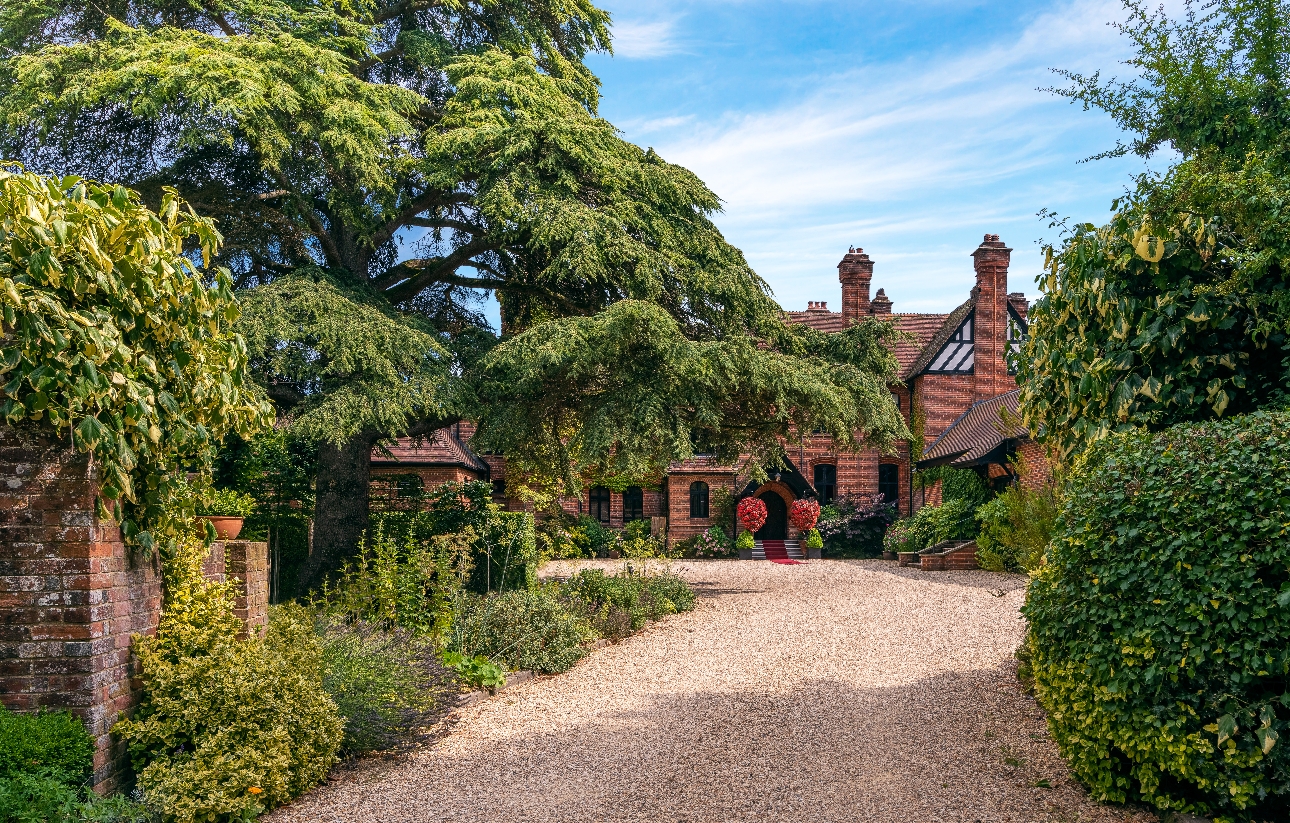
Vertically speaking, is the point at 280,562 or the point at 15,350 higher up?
the point at 15,350

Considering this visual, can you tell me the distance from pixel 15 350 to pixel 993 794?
225 inches

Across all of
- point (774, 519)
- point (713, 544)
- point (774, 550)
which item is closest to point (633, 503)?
point (713, 544)

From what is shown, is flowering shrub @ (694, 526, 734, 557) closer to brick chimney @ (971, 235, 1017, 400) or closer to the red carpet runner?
the red carpet runner

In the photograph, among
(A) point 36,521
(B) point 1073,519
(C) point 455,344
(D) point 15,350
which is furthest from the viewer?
(C) point 455,344

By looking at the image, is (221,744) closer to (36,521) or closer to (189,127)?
(36,521)

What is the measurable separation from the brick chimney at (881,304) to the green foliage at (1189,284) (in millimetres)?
23477

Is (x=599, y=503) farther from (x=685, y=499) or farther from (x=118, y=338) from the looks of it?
(x=118, y=338)

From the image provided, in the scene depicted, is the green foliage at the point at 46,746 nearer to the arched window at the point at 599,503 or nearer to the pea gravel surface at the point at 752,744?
the pea gravel surface at the point at 752,744

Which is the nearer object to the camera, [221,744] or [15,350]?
[15,350]

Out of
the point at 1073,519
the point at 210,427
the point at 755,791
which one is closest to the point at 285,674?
the point at 210,427

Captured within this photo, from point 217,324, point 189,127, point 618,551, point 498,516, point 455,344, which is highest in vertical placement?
point 189,127

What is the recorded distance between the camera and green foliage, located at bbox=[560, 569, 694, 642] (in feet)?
37.7

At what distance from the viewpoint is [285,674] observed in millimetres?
5789

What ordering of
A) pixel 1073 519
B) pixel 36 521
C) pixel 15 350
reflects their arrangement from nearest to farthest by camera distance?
pixel 15 350, pixel 36 521, pixel 1073 519
